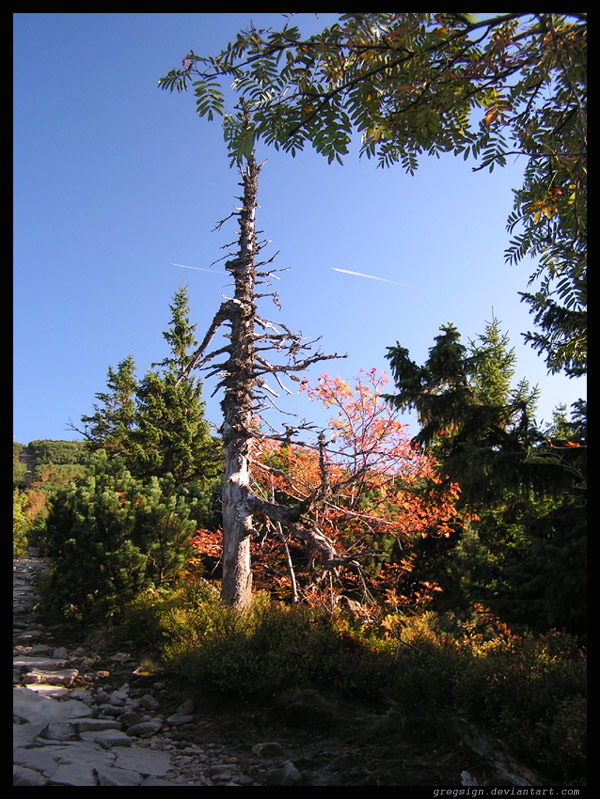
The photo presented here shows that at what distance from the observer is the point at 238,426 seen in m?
9.36

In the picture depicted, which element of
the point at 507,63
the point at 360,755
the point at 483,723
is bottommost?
the point at 360,755

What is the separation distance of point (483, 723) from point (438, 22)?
5358 mm

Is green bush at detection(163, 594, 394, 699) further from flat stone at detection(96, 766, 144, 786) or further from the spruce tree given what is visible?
the spruce tree

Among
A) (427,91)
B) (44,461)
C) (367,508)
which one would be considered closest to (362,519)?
(367,508)

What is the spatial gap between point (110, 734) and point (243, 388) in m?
5.73

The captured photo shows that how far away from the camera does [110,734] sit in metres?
5.09

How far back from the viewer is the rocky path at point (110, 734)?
4.10m

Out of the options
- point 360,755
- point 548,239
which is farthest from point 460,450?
point 360,755

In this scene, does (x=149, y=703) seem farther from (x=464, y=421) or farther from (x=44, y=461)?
(x=44, y=461)

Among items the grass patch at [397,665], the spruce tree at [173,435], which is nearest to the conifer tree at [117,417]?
the spruce tree at [173,435]

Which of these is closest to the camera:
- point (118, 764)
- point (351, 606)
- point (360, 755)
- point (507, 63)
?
point (507, 63)

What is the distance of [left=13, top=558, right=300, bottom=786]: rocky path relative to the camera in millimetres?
4098

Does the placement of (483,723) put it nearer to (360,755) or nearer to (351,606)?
(360,755)

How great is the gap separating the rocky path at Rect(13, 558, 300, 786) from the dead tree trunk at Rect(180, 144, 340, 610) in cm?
228
